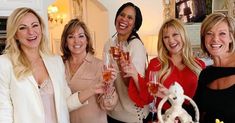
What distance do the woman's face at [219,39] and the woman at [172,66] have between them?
0.36m

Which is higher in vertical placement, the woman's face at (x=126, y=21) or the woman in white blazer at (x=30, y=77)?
Result: the woman's face at (x=126, y=21)

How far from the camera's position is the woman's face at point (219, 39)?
5.40 feet

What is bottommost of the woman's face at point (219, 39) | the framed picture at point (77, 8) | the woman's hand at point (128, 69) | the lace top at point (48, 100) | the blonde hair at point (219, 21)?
the lace top at point (48, 100)

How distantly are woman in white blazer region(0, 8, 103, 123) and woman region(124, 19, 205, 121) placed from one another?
356mm

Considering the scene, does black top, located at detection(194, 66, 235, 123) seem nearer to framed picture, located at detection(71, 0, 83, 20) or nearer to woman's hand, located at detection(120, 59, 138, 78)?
woman's hand, located at detection(120, 59, 138, 78)

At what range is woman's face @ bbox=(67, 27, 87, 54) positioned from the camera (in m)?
2.05

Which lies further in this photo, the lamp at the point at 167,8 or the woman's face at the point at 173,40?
the lamp at the point at 167,8

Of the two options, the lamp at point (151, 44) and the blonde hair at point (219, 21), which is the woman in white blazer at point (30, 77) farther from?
the lamp at point (151, 44)

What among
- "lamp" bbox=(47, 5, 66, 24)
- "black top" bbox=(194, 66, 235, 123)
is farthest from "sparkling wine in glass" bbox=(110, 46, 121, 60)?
"lamp" bbox=(47, 5, 66, 24)

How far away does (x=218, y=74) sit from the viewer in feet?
5.37

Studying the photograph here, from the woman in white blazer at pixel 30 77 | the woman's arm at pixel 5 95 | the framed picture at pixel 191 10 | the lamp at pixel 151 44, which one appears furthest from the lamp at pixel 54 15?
the woman's arm at pixel 5 95

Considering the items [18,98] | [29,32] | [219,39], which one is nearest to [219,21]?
[219,39]

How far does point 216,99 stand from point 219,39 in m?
0.34

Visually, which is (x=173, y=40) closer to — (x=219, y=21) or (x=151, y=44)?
(x=219, y=21)
